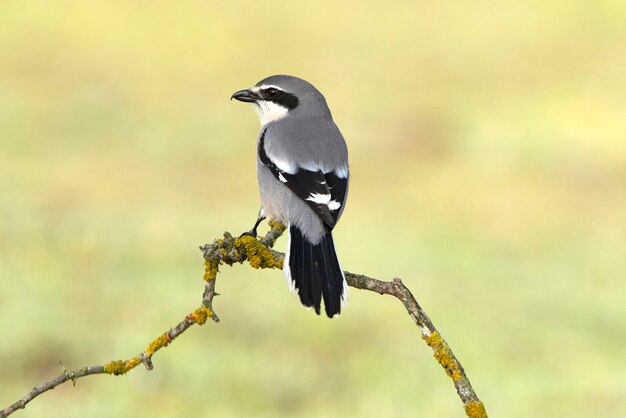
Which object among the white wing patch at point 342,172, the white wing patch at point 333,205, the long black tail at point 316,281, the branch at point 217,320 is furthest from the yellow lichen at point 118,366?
the white wing patch at point 342,172

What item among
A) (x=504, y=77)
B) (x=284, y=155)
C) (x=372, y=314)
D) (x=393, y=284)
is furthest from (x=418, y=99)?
(x=393, y=284)

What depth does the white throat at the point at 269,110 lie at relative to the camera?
251 inches

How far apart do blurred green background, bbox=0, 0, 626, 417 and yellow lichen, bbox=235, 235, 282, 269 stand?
257 inches

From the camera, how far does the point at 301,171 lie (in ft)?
18.9

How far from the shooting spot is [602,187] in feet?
68.9

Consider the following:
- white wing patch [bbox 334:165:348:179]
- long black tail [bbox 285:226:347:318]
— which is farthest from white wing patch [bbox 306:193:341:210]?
long black tail [bbox 285:226:347:318]

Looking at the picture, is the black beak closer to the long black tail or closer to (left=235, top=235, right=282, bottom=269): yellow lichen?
the long black tail

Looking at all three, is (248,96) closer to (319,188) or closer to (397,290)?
(319,188)

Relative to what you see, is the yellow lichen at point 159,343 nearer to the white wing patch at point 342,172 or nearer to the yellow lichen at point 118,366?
→ the yellow lichen at point 118,366

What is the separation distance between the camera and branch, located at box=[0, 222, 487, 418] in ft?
10.5

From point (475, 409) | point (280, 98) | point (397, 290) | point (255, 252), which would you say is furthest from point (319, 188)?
point (475, 409)

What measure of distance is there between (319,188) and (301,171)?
0.22m

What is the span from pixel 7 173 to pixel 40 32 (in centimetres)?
1078

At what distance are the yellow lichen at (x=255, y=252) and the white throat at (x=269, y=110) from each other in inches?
84.7
